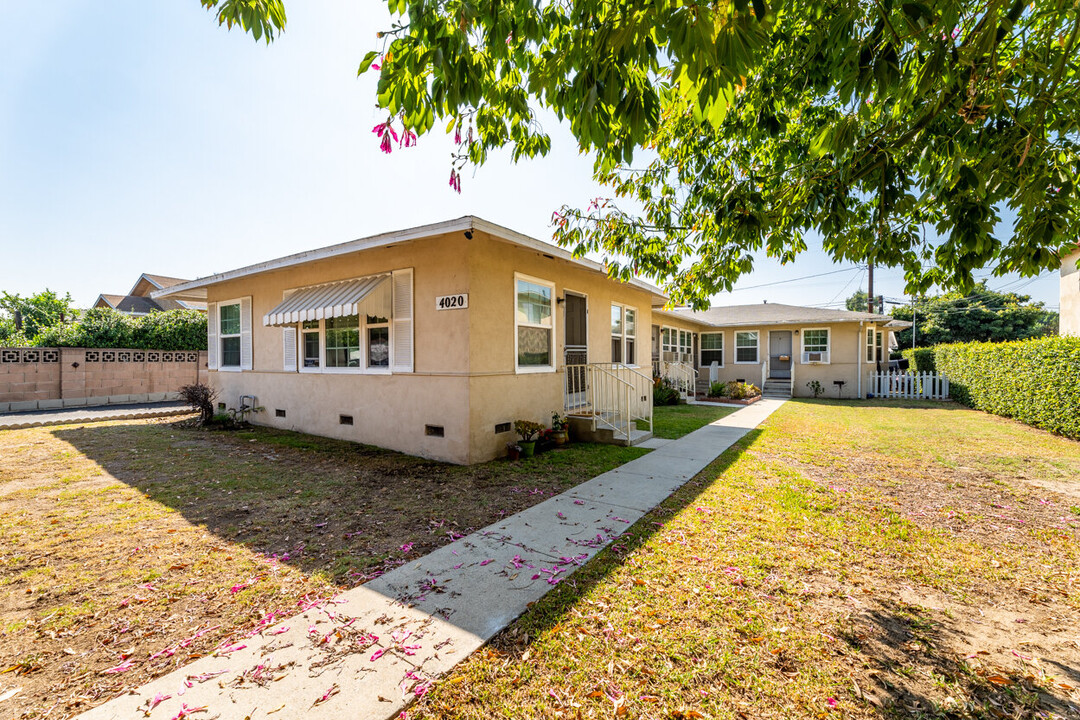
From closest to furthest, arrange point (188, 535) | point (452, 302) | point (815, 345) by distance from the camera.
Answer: point (188, 535) < point (452, 302) < point (815, 345)

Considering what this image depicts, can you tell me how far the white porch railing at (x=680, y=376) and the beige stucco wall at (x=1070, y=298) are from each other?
10810 millimetres

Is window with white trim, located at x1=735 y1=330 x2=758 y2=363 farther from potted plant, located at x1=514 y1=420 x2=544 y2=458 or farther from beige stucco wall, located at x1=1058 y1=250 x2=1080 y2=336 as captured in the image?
potted plant, located at x1=514 y1=420 x2=544 y2=458

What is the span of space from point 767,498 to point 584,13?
16.7 feet

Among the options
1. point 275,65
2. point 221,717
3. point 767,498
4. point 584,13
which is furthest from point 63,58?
point 767,498

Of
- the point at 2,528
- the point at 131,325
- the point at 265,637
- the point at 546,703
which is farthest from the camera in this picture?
the point at 131,325

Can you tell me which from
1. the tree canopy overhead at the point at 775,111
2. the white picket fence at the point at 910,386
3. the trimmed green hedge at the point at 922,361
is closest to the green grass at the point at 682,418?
the tree canopy overhead at the point at 775,111

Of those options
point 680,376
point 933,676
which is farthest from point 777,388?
point 933,676

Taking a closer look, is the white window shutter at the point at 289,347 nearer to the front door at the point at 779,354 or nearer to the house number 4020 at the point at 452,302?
the house number 4020 at the point at 452,302

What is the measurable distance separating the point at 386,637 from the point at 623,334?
922 centimetres

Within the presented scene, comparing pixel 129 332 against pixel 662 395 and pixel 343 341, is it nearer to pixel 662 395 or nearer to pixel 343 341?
pixel 343 341

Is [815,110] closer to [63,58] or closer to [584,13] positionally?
[584,13]

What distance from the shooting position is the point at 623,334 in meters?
10.9

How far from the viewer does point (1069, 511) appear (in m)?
4.61

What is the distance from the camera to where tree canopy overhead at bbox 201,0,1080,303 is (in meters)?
2.08
